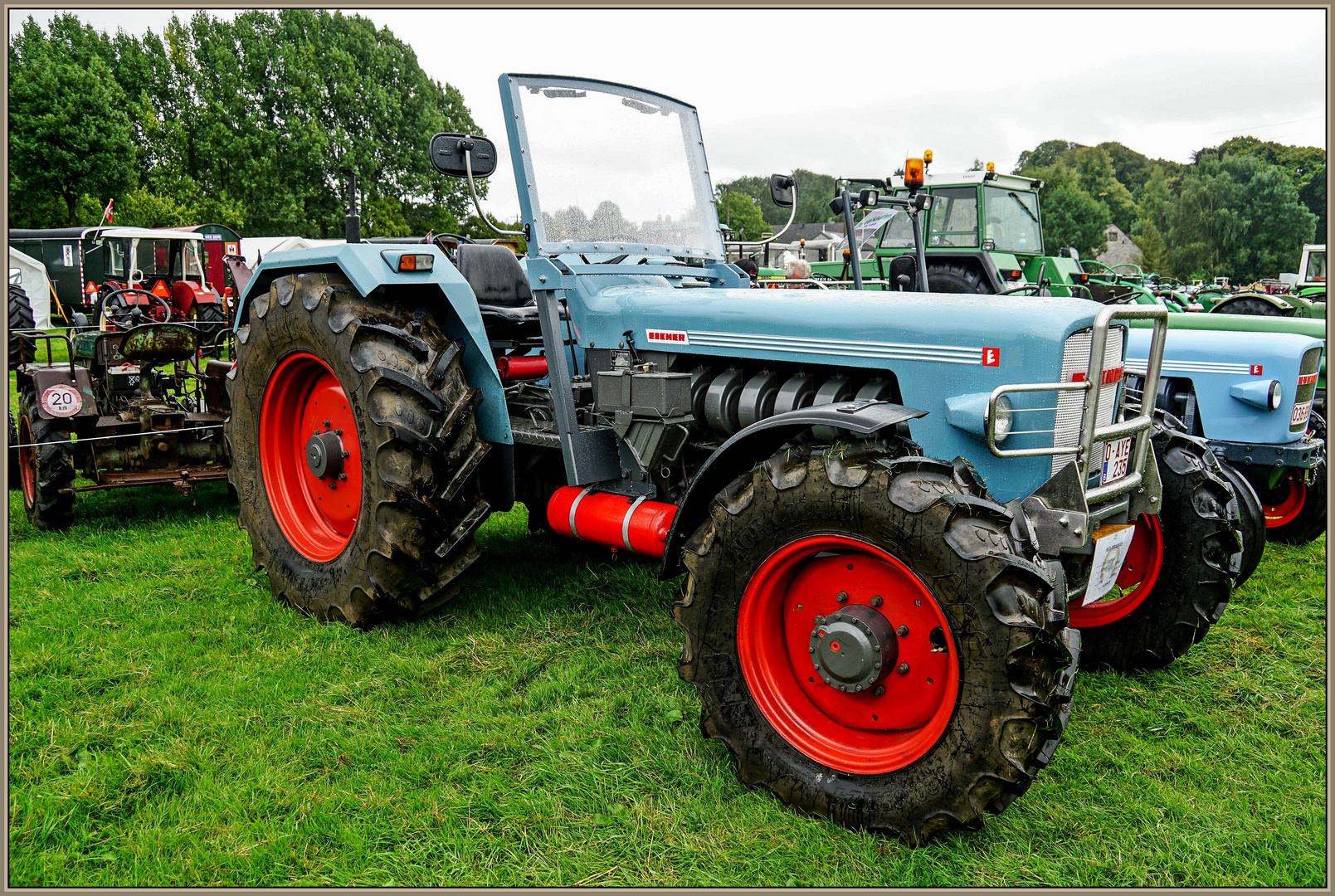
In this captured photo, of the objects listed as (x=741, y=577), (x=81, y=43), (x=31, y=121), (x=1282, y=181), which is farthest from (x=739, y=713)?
(x=1282, y=181)

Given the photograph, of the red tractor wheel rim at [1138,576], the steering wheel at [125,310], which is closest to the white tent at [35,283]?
the steering wheel at [125,310]

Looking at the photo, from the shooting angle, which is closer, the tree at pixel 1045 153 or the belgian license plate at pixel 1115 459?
the belgian license plate at pixel 1115 459

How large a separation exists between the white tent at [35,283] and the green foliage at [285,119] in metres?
17.5

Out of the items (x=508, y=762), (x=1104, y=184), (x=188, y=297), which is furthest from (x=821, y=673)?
(x=1104, y=184)

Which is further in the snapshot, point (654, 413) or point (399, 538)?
point (399, 538)

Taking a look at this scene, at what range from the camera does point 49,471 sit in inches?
205

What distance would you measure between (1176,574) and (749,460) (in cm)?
193

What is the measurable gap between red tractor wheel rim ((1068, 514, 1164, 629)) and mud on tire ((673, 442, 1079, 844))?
1384mm

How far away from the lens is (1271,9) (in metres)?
3.35

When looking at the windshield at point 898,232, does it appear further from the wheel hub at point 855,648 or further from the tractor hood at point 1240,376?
the wheel hub at point 855,648

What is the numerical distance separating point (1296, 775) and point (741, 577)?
196 centimetres

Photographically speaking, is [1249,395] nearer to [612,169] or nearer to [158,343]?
[612,169]

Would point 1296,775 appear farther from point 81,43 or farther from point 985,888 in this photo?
point 81,43

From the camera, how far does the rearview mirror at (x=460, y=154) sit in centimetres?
346
